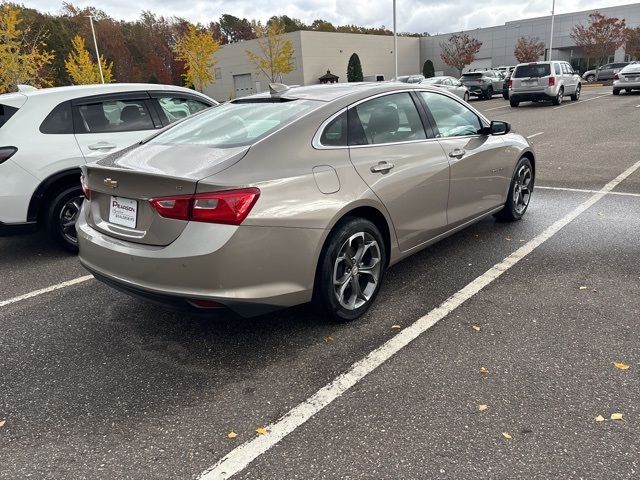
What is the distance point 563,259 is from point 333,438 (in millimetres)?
3164

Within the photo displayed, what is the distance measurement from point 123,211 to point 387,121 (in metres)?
2.04

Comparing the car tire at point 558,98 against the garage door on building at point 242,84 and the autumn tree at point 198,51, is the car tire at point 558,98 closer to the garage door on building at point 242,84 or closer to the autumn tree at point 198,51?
the autumn tree at point 198,51

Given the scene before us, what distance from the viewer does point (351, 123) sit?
3.64m

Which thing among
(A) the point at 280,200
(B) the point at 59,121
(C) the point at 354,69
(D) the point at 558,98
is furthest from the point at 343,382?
(C) the point at 354,69

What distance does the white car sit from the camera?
16.1 ft

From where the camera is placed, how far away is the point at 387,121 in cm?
395

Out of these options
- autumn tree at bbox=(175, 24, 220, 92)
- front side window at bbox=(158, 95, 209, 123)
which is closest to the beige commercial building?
autumn tree at bbox=(175, 24, 220, 92)

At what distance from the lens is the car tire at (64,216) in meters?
5.22

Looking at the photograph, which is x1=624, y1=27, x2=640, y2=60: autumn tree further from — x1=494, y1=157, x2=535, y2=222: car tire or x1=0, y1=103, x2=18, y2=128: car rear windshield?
x1=0, y1=103, x2=18, y2=128: car rear windshield

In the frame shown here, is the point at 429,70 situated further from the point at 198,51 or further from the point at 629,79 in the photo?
the point at 629,79

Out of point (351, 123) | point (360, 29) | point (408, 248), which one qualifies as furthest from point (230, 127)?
point (360, 29)

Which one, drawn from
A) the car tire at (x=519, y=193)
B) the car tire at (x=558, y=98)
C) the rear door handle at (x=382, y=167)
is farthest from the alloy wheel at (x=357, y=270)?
the car tire at (x=558, y=98)

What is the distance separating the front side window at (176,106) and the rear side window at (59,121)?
44.1 inches

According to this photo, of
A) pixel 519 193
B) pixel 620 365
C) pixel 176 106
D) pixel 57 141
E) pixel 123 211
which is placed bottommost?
pixel 620 365
